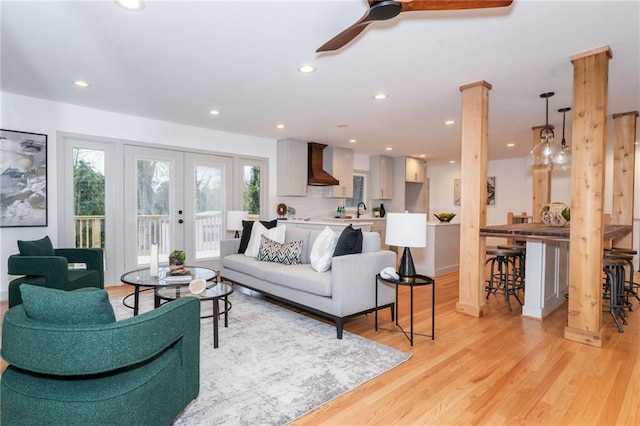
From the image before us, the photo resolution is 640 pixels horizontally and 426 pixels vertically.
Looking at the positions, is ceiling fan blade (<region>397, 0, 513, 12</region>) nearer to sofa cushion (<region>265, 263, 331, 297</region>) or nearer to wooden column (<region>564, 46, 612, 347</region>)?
wooden column (<region>564, 46, 612, 347</region>)

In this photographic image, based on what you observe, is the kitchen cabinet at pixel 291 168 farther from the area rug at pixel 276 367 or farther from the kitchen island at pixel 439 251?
the area rug at pixel 276 367

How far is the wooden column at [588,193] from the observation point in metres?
2.79

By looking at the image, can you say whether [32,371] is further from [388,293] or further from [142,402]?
[388,293]

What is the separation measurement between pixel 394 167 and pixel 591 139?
5.98 meters

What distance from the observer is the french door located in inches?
196

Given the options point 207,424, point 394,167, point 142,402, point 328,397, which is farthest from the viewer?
point 394,167

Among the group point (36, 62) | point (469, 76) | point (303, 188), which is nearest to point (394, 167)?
point (303, 188)

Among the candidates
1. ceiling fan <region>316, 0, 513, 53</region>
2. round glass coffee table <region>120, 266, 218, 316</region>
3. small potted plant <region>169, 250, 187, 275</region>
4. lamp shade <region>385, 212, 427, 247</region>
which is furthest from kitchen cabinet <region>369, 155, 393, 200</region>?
ceiling fan <region>316, 0, 513, 53</region>

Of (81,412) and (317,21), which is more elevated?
(317,21)

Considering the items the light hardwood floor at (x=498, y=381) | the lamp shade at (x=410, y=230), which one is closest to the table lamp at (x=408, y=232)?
the lamp shade at (x=410, y=230)

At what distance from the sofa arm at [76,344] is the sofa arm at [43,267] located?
199 centimetres

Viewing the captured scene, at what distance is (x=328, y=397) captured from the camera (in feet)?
6.63

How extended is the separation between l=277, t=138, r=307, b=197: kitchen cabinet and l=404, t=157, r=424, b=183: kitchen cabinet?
10.4 ft

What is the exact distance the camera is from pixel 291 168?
6520mm
